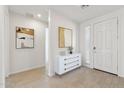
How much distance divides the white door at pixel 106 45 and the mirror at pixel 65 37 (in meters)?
1.13

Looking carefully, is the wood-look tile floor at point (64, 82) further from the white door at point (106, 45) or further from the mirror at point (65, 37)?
the mirror at point (65, 37)

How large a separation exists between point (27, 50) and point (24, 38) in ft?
1.73

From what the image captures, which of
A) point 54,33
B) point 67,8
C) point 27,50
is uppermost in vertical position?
point 67,8

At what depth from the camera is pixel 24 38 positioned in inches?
143

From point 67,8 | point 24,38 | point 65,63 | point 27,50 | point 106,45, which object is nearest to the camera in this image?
point 67,8

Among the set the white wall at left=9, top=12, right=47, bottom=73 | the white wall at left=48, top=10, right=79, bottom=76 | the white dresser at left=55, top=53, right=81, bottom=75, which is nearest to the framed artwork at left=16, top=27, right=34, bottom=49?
the white wall at left=9, top=12, right=47, bottom=73

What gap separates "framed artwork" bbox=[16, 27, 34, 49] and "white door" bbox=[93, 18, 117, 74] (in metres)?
2.80

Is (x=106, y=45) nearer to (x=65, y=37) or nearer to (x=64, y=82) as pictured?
(x=65, y=37)

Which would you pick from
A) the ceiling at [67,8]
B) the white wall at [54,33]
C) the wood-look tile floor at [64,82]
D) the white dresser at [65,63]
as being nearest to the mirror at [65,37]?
the white wall at [54,33]

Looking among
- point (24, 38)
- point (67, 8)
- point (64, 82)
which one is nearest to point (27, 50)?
point (24, 38)

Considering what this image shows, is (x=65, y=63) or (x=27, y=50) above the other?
(x=27, y=50)

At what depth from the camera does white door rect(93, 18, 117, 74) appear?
3.18 meters

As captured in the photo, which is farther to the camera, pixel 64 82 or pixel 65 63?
pixel 65 63
